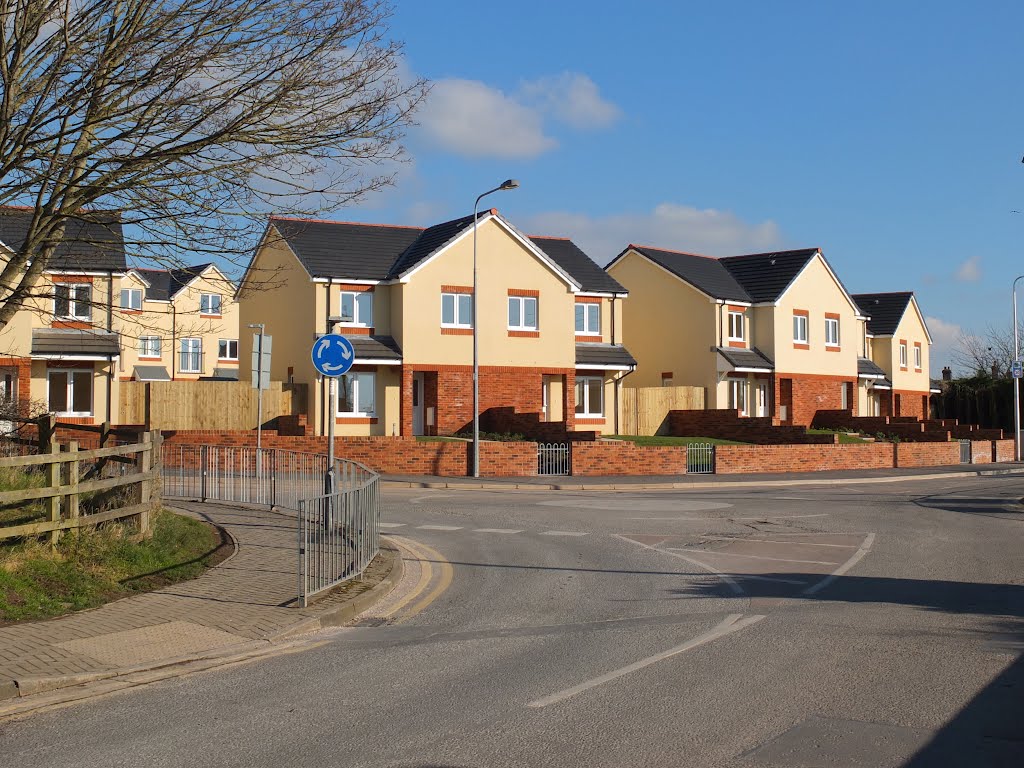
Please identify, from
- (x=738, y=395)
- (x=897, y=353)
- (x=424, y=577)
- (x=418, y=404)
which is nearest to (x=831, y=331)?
(x=738, y=395)

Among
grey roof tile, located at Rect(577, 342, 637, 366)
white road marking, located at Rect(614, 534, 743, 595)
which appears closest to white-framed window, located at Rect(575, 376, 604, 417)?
grey roof tile, located at Rect(577, 342, 637, 366)

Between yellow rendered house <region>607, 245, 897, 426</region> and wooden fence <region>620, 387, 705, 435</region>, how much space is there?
0.92 m

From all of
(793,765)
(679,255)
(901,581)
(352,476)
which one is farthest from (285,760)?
(679,255)

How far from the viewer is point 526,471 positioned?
104 ft

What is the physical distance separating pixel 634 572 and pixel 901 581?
327 centimetres

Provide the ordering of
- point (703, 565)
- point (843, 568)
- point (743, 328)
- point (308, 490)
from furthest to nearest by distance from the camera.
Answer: point (743, 328) → point (308, 490) → point (703, 565) → point (843, 568)

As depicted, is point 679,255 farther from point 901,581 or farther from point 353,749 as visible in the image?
point 353,749

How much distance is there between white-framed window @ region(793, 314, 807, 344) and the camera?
163ft

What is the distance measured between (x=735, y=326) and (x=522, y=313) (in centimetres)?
1290

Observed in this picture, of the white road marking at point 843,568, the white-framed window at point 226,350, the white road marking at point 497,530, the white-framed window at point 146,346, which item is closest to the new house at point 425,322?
the white-framed window at point 146,346

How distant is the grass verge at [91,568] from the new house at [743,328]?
34764 millimetres

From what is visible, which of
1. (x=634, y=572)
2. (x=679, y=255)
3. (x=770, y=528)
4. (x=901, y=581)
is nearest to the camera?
(x=901, y=581)

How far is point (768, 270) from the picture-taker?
167ft

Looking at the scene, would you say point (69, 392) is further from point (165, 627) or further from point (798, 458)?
point (165, 627)
